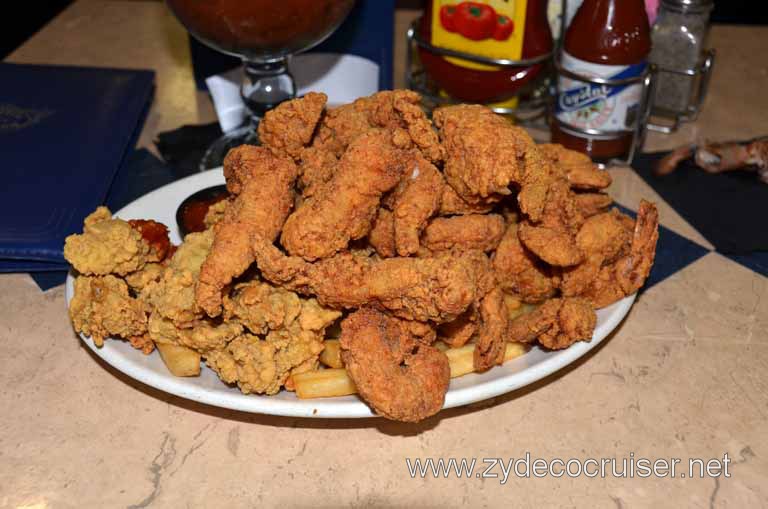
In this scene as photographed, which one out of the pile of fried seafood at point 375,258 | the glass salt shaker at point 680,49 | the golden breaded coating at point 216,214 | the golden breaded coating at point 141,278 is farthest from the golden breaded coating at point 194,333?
the glass salt shaker at point 680,49

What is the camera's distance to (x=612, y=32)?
1.64 metres

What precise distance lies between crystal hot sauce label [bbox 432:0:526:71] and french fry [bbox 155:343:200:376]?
1.07m

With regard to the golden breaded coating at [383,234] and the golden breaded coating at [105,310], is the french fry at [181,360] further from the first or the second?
the golden breaded coating at [383,234]

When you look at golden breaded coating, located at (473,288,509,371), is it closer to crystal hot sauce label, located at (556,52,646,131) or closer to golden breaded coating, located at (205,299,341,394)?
golden breaded coating, located at (205,299,341,394)

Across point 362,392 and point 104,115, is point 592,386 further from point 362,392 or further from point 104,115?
point 104,115

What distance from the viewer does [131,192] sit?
5.65 ft

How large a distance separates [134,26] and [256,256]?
1.81 m

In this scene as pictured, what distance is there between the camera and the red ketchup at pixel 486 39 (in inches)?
69.8

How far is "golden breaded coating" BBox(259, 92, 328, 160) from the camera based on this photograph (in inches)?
46.9

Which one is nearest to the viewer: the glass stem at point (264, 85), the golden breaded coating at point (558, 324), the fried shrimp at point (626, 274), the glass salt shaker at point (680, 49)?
the golden breaded coating at point (558, 324)

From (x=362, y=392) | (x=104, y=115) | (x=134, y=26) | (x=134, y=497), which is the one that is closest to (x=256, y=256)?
(x=362, y=392)

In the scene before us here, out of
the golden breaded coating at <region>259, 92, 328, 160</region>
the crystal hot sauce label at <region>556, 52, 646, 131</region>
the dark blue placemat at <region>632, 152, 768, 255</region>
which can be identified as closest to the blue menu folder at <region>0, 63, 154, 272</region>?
the golden breaded coating at <region>259, 92, 328, 160</region>

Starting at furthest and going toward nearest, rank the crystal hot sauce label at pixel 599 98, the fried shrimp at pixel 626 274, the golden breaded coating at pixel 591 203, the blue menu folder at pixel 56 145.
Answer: the crystal hot sauce label at pixel 599 98 < the blue menu folder at pixel 56 145 < the golden breaded coating at pixel 591 203 < the fried shrimp at pixel 626 274

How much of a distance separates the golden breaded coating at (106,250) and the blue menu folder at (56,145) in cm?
27
